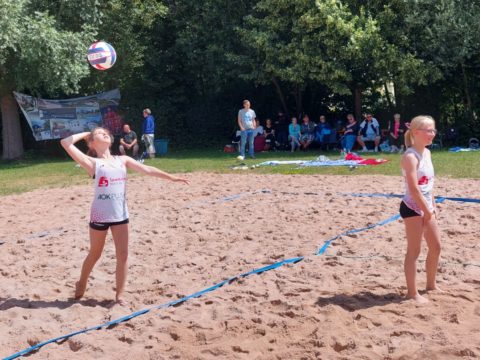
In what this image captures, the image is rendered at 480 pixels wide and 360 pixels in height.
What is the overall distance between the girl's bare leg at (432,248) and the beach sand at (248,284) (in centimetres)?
14

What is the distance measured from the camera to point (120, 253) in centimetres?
566

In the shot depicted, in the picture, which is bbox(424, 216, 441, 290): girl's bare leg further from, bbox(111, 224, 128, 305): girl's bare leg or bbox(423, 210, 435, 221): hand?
bbox(111, 224, 128, 305): girl's bare leg

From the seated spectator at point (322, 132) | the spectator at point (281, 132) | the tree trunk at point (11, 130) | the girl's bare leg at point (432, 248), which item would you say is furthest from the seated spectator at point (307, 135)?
the girl's bare leg at point (432, 248)

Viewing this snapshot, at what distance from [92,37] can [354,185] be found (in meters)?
12.2

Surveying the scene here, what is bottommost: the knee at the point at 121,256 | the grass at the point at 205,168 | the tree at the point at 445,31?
the grass at the point at 205,168

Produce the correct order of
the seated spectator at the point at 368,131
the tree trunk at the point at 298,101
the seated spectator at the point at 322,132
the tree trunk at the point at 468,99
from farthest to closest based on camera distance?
the tree trunk at the point at 298,101, the tree trunk at the point at 468,99, the seated spectator at the point at 322,132, the seated spectator at the point at 368,131

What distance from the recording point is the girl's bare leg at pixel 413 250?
5.17 m

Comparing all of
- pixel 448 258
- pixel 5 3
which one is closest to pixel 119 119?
pixel 5 3

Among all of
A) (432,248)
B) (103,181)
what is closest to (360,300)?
(432,248)

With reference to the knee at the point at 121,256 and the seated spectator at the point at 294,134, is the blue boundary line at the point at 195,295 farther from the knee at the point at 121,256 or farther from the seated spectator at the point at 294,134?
the seated spectator at the point at 294,134

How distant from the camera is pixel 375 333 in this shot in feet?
15.0

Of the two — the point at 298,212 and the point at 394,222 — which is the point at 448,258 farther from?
the point at 298,212

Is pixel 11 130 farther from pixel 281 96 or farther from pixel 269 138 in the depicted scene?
pixel 281 96

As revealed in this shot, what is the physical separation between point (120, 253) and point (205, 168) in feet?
35.4
